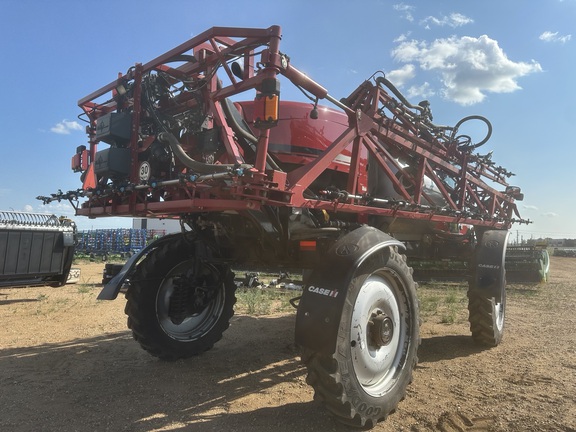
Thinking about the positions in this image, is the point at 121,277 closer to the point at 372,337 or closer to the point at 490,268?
the point at 372,337

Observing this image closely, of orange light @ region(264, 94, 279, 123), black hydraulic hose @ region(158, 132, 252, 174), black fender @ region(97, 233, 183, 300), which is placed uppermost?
orange light @ region(264, 94, 279, 123)

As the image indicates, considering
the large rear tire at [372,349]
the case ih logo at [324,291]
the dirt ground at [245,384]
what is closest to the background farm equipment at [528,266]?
the dirt ground at [245,384]

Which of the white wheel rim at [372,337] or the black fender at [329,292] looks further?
the white wheel rim at [372,337]

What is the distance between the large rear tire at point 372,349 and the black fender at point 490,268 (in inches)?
90.5

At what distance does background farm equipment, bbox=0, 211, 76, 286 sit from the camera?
815cm

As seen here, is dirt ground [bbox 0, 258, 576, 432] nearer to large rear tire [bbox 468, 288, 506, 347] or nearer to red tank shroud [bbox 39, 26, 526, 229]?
large rear tire [bbox 468, 288, 506, 347]

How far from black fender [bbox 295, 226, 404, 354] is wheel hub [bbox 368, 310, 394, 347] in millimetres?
539

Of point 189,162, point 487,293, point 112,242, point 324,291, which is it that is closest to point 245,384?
point 324,291

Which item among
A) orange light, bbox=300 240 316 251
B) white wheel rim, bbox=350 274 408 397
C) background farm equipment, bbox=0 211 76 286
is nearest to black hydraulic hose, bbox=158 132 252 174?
orange light, bbox=300 240 316 251

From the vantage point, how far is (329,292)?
3.11m

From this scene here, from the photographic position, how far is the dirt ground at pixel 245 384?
3.26 m

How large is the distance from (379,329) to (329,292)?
626 millimetres

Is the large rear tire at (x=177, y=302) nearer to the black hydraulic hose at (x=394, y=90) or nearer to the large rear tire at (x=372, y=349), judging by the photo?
the large rear tire at (x=372, y=349)

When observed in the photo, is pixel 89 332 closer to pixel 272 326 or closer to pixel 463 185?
pixel 272 326
